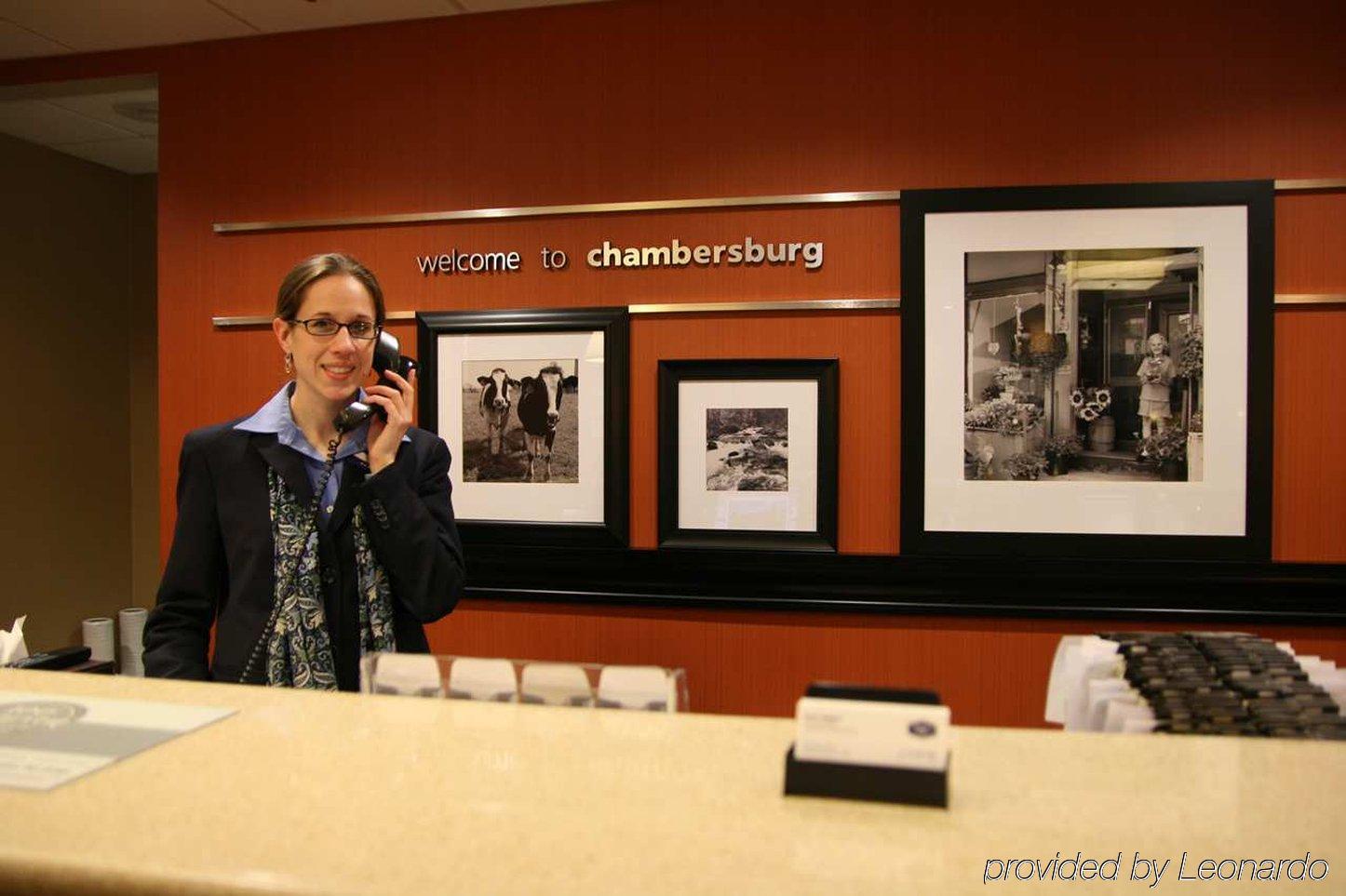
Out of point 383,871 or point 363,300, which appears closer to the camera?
point 383,871

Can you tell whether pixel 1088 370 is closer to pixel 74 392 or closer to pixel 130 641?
pixel 130 641

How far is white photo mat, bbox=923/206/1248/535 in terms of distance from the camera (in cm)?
300

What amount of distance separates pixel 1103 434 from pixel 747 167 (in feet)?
Answer: 5.40

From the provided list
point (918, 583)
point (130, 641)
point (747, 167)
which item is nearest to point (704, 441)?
point (918, 583)

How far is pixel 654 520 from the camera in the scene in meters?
3.41

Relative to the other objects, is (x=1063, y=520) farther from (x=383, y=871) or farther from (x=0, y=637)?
(x=0, y=637)

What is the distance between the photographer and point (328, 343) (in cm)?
193

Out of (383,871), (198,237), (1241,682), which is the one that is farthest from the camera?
(198,237)

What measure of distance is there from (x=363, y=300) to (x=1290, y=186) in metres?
3.09

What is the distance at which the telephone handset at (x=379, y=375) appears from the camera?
1.95m

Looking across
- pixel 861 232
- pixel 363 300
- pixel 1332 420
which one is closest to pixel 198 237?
pixel 363 300

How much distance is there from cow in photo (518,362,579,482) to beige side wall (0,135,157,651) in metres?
3.62

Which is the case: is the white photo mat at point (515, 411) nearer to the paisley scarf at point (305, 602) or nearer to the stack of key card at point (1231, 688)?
the paisley scarf at point (305, 602)

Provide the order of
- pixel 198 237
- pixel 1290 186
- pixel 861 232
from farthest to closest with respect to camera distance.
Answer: pixel 198 237, pixel 861 232, pixel 1290 186
